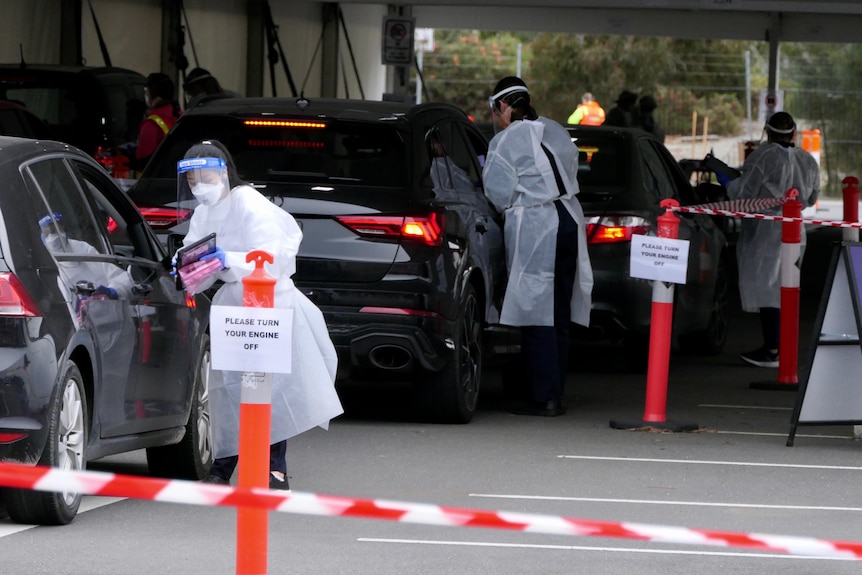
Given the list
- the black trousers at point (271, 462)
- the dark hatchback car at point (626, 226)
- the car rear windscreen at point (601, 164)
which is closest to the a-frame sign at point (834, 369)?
the dark hatchback car at point (626, 226)

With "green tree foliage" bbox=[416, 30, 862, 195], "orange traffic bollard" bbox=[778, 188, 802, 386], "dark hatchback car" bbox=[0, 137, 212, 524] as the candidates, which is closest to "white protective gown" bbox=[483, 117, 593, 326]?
"orange traffic bollard" bbox=[778, 188, 802, 386]

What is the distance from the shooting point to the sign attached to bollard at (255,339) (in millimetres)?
5539

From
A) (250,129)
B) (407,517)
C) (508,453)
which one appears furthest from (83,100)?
(407,517)

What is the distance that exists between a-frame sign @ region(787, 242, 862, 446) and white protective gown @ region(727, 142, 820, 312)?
4.47 metres

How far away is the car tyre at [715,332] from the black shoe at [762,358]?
0.43 meters

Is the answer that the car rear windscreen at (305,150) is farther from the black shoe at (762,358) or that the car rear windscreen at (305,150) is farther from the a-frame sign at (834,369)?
the black shoe at (762,358)

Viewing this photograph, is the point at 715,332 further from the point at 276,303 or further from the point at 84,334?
the point at 84,334

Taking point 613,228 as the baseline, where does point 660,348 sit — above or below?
below

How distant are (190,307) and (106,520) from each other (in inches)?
56.0

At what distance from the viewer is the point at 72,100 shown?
17469 mm

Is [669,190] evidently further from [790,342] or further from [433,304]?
[433,304]

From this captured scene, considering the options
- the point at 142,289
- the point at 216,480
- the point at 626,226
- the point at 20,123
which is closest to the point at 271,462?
the point at 216,480

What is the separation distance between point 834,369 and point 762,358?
4.63 m

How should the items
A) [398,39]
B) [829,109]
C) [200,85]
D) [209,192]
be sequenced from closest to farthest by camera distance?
1. [209,192]
2. [200,85]
3. [398,39]
4. [829,109]
